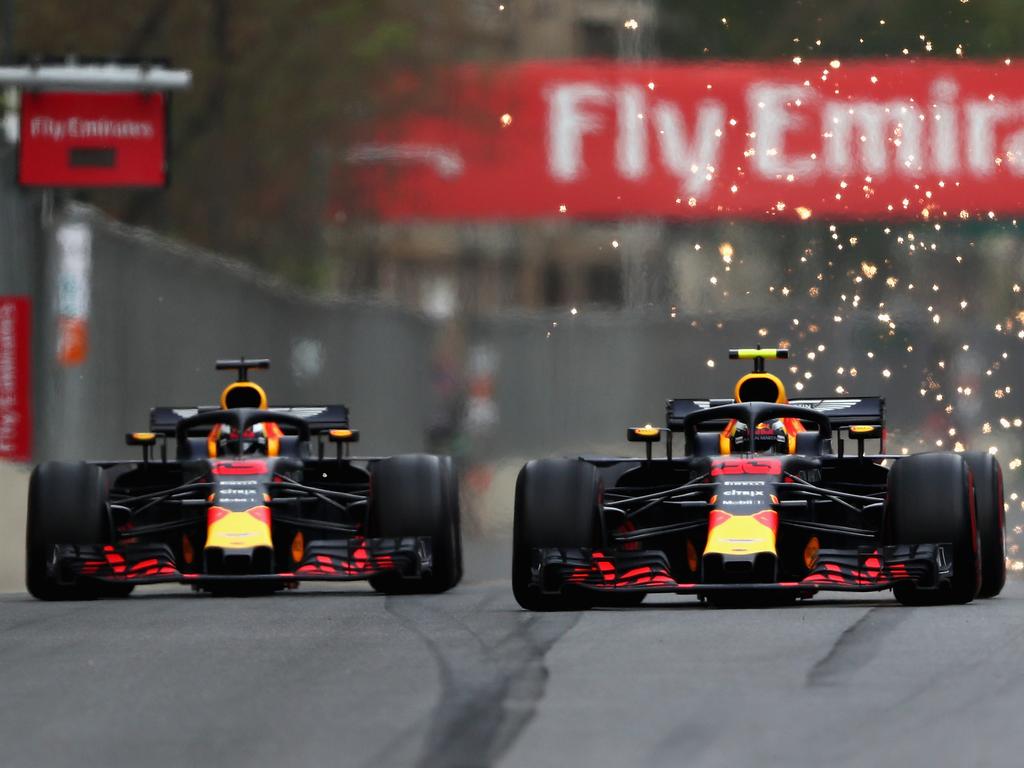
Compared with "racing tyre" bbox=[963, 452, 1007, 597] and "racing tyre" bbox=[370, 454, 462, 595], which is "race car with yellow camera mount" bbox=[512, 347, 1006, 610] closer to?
"racing tyre" bbox=[963, 452, 1007, 597]

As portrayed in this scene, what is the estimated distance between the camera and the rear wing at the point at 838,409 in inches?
619

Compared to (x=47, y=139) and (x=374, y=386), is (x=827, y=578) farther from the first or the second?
(x=374, y=386)

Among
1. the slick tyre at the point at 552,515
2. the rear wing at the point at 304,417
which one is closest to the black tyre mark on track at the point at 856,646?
the slick tyre at the point at 552,515

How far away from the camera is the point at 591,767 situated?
7.69m

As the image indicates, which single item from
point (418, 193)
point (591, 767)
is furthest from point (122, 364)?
point (591, 767)

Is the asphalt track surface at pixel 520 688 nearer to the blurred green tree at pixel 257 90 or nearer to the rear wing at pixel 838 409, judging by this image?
the rear wing at pixel 838 409

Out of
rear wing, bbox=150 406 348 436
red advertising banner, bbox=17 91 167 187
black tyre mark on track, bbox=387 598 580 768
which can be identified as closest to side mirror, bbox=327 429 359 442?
rear wing, bbox=150 406 348 436

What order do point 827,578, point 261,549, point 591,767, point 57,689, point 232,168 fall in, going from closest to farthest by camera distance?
1. point 591,767
2. point 57,689
3. point 827,578
4. point 261,549
5. point 232,168

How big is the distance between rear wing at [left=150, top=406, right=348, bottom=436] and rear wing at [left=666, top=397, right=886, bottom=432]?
2475 mm

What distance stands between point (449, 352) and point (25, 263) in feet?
24.5

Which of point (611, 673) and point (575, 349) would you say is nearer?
point (611, 673)

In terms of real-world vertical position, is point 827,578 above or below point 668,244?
below

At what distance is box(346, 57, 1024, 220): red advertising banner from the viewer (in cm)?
2409

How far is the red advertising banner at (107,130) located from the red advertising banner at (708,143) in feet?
17.1
